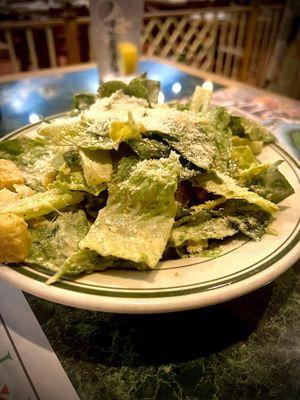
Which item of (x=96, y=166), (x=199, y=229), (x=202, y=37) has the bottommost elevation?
(x=202, y=37)

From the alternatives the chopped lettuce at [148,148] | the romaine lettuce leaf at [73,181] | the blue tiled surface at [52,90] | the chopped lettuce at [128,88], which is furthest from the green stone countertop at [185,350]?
the blue tiled surface at [52,90]

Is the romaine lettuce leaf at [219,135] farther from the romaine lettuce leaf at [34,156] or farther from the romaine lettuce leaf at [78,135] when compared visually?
the romaine lettuce leaf at [34,156]

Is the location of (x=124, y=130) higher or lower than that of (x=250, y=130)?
higher

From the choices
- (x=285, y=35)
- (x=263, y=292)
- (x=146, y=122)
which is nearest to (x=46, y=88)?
(x=146, y=122)

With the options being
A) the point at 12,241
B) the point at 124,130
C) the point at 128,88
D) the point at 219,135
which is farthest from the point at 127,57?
the point at 12,241

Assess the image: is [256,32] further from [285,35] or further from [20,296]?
[20,296]

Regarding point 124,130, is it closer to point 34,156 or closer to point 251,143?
point 34,156
